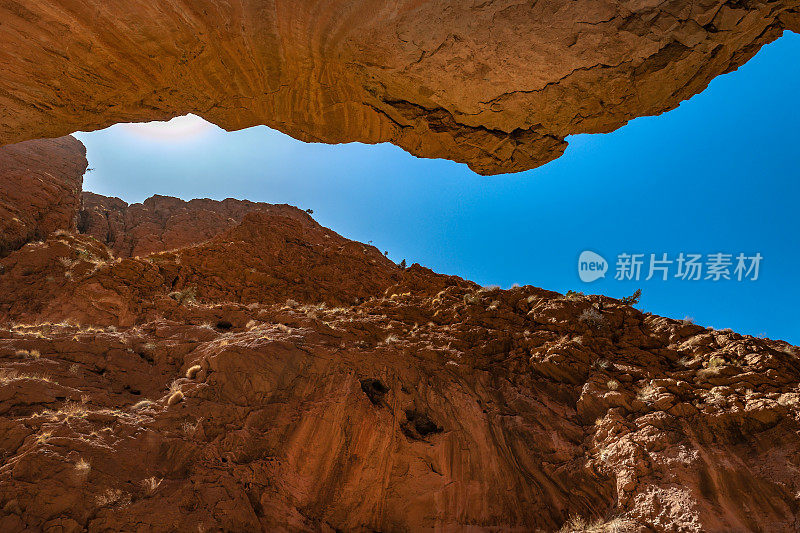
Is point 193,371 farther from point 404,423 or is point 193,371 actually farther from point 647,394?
point 647,394

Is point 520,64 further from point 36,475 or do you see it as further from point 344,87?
point 36,475

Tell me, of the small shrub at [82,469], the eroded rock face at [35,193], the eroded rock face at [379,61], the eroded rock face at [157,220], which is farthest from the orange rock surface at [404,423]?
the eroded rock face at [157,220]

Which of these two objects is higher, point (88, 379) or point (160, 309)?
point (160, 309)

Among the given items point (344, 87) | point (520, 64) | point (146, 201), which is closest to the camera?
point (520, 64)

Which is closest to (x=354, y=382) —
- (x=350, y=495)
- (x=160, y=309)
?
(x=350, y=495)

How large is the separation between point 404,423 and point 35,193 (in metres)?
27.8

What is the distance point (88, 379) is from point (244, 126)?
267 inches

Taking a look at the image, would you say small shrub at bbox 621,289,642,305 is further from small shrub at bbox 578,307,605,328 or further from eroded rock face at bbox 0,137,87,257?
eroded rock face at bbox 0,137,87,257

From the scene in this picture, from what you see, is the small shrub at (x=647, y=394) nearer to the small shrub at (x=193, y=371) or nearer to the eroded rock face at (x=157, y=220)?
the small shrub at (x=193, y=371)

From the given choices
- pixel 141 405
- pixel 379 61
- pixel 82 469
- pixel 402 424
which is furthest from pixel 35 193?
pixel 402 424

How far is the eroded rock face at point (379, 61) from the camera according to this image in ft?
→ 19.1

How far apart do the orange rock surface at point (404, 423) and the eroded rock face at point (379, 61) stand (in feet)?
17.5

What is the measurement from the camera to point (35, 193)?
71.9 feet

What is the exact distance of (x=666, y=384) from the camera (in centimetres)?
742
